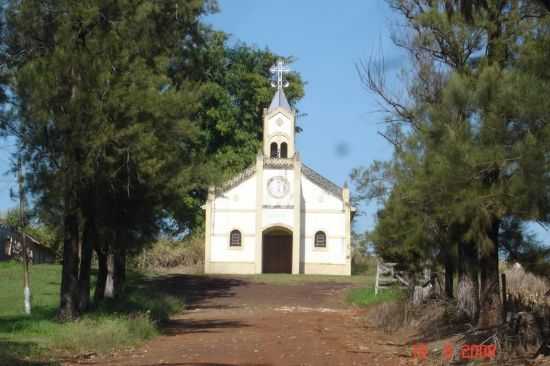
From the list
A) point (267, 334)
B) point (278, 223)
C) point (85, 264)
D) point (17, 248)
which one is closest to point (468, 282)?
point (267, 334)

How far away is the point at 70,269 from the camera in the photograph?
1925 centimetres

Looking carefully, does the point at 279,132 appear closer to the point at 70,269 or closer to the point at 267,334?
the point at 267,334

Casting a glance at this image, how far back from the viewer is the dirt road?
1464cm

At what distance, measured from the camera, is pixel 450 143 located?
38.1 ft

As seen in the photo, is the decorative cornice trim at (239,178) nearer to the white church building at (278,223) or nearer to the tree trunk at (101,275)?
the white church building at (278,223)

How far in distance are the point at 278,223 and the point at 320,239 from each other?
2891mm

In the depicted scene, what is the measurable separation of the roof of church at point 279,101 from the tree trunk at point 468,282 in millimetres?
31455

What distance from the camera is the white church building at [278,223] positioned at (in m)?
45.8

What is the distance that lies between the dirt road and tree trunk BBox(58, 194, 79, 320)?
94.0 inches

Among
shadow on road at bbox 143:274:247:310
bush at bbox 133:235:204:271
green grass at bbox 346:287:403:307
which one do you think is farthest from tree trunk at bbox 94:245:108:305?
bush at bbox 133:235:204:271

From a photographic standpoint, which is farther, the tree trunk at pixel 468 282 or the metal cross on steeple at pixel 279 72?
the metal cross on steeple at pixel 279 72

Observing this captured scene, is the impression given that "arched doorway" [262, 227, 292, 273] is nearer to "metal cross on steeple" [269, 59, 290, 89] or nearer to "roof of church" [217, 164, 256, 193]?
"roof of church" [217, 164, 256, 193]

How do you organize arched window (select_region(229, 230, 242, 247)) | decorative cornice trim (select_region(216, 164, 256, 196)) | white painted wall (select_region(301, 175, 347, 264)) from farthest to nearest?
white painted wall (select_region(301, 175, 347, 264)), arched window (select_region(229, 230, 242, 247)), decorative cornice trim (select_region(216, 164, 256, 196))

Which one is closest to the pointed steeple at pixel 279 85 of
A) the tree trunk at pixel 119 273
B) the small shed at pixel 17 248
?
the small shed at pixel 17 248
